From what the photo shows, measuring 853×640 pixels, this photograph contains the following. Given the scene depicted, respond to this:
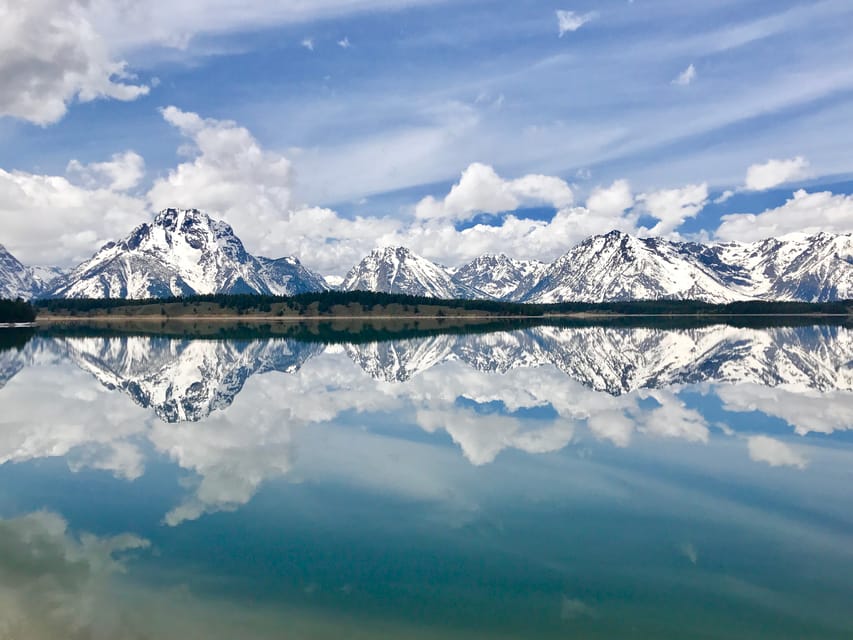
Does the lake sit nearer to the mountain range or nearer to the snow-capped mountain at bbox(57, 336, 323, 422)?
the snow-capped mountain at bbox(57, 336, 323, 422)

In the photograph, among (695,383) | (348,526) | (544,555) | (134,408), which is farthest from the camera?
(695,383)

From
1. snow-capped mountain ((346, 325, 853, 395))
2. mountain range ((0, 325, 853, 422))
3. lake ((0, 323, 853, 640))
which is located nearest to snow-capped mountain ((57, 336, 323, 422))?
mountain range ((0, 325, 853, 422))

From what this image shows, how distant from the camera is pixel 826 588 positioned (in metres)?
18.5

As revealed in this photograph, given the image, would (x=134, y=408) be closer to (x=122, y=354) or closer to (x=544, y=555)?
(x=544, y=555)

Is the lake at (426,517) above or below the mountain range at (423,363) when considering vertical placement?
below

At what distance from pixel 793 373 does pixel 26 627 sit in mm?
83646

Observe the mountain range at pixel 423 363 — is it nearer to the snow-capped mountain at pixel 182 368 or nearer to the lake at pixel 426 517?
the snow-capped mountain at pixel 182 368

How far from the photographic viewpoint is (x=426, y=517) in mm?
24938

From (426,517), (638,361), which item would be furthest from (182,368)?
(426,517)

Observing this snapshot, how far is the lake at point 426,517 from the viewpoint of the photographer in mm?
17047

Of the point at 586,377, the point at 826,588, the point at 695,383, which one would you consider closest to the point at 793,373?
the point at 695,383

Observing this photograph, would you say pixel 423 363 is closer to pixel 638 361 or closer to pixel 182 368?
pixel 638 361

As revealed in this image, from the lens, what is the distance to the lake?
17047 millimetres

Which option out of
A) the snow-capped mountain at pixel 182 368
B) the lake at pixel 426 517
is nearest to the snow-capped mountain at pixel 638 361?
the lake at pixel 426 517
